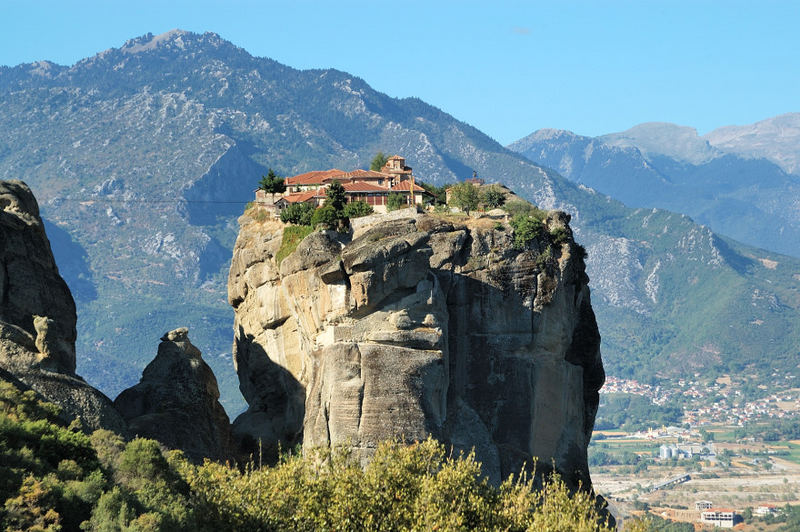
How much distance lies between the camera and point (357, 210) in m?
97.3

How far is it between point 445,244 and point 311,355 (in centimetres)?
1119

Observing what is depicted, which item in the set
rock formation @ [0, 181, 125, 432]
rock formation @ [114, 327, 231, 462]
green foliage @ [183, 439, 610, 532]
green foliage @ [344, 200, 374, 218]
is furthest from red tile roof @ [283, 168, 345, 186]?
green foliage @ [183, 439, 610, 532]

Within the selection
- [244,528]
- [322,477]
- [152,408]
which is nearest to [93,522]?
[244,528]

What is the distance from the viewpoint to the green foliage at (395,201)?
99750mm

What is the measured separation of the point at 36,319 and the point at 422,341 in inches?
839

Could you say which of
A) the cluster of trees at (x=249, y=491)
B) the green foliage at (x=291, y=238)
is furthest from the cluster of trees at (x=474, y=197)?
the cluster of trees at (x=249, y=491)

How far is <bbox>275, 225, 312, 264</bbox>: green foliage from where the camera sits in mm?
93500

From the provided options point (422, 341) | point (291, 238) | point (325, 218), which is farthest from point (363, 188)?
point (422, 341)

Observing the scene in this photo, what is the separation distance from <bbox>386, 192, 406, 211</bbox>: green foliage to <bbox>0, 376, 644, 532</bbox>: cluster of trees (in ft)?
134

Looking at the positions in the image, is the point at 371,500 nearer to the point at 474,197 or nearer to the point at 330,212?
the point at 330,212

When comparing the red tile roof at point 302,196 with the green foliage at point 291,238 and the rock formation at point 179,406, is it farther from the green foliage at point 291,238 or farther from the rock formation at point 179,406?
the rock formation at point 179,406

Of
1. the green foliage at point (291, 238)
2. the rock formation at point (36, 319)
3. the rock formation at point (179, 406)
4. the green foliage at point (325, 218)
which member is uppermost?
the green foliage at point (325, 218)

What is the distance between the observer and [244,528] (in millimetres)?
53281

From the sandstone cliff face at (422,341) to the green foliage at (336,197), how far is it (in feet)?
14.0
